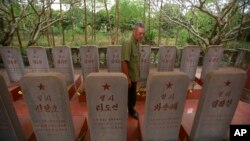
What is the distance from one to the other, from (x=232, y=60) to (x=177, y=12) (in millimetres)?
2142

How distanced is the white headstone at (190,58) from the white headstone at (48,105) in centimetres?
281

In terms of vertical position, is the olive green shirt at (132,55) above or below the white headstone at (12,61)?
above

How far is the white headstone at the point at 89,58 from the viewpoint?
12.0 ft

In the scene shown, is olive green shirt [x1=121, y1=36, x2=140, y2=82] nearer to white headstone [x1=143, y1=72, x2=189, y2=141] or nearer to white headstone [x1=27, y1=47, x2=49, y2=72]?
white headstone [x1=143, y1=72, x2=189, y2=141]

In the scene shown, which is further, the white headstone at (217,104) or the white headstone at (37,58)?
the white headstone at (37,58)

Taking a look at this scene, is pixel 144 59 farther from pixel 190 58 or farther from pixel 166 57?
pixel 190 58

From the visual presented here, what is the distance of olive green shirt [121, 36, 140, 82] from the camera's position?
2490 mm

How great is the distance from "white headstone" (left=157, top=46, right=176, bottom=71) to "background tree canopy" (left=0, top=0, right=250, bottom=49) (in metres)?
1.73

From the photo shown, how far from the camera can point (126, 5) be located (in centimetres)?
598

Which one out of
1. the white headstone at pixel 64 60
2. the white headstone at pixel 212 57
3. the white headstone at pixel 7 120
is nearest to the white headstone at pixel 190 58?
the white headstone at pixel 212 57

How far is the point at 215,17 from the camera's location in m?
4.82

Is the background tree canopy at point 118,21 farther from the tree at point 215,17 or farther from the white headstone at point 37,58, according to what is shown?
the white headstone at point 37,58

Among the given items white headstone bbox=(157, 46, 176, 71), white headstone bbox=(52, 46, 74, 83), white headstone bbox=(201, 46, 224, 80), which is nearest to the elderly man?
white headstone bbox=(157, 46, 176, 71)

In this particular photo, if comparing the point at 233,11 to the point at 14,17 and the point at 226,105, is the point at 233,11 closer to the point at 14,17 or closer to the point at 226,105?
the point at 226,105
